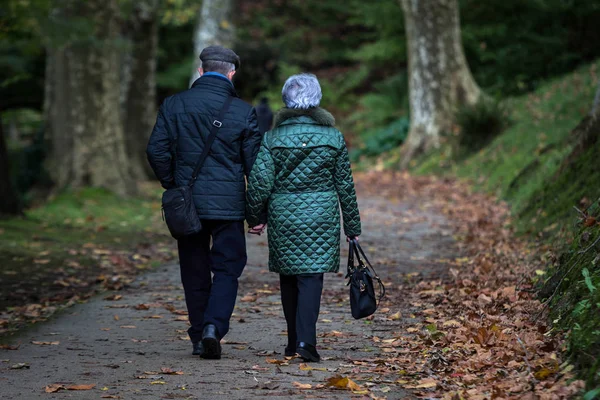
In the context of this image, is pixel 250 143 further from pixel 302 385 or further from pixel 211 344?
pixel 302 385

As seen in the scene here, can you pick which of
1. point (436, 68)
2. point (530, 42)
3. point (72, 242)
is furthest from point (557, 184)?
point (530, 42)

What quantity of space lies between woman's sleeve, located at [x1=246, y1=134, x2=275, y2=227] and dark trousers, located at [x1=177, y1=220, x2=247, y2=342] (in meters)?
0.29

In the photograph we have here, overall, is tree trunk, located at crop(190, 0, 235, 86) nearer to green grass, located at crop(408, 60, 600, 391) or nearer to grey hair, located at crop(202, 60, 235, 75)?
green grass, located at crop(408, 60, 600, 391)

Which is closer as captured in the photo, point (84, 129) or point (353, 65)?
point (84, 129)

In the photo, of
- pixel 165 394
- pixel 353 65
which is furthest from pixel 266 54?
pixel 165 394

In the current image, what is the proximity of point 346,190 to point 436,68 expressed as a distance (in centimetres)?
1610

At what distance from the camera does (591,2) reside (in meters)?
22.0

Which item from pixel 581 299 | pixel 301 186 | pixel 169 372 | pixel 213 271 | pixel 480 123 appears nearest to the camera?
pixel 581 299

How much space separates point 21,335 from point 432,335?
3234 millimetres

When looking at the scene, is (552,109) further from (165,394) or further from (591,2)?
(165,394)

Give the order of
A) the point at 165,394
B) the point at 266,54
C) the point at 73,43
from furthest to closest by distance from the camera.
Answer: the point at 266,54
the point at 73,43
the point at 165,394

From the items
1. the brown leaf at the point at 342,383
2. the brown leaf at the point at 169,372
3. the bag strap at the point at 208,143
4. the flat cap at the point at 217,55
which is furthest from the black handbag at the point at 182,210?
the brown leaf at the point at 342,383

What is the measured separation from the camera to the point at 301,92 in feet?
19.8

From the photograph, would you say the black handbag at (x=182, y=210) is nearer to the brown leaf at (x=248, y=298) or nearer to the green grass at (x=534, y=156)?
the brown leaf at (x=248, y=298)
